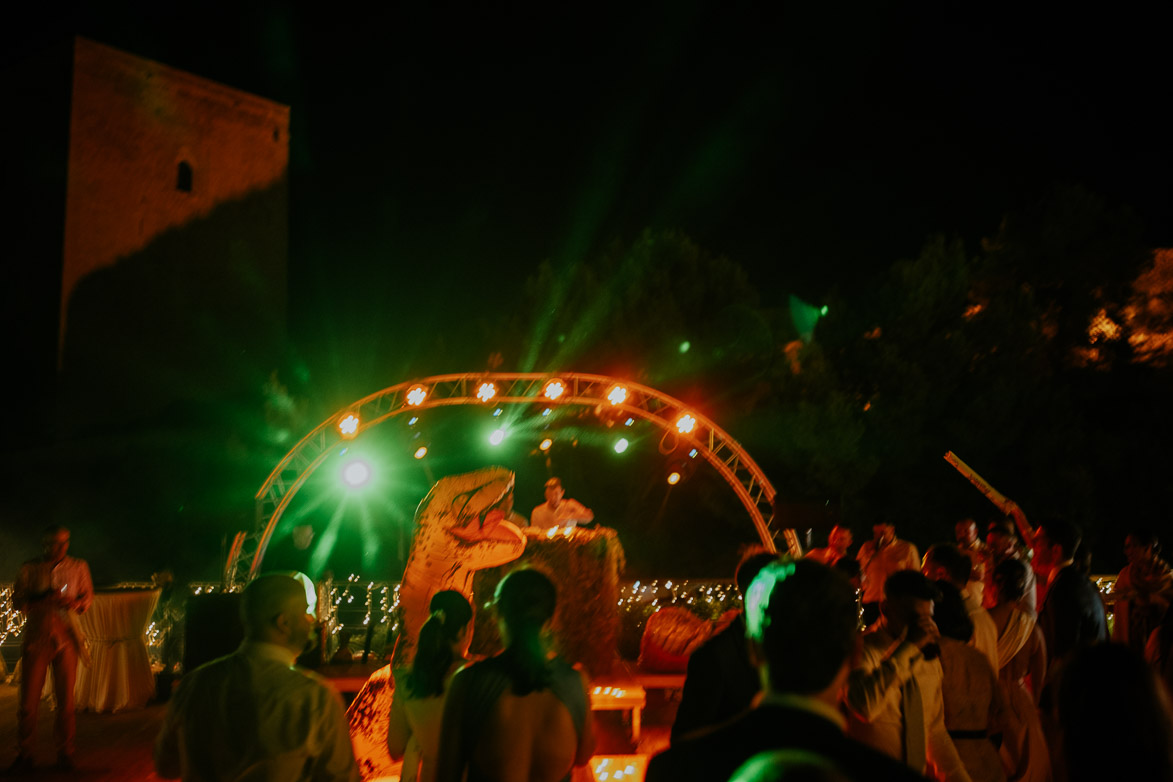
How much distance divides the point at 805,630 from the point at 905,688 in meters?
1.77

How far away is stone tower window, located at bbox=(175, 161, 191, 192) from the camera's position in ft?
69.7

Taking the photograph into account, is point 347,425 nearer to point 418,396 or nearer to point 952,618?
point 418,396

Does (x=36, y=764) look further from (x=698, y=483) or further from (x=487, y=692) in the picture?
(x=698, y=483)

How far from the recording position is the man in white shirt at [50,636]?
6.39m

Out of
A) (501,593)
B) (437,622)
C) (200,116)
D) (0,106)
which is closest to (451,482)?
(437,622)

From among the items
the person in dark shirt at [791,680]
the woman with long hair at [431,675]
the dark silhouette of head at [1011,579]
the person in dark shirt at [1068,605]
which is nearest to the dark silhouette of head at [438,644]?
the woman with long hair at [431,675]

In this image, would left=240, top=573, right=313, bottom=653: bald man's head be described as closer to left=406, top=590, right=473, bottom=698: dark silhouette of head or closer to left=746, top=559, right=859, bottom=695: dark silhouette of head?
left=406, top=590, right=473, bottom=698: dark silhouette of head

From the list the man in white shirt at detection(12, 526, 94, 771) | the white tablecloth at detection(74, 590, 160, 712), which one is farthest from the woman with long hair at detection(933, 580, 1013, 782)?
the white tablecloth at detection(74, 590, 160, 712)

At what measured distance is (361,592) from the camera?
54.0ft

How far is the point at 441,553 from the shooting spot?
4.94 metres

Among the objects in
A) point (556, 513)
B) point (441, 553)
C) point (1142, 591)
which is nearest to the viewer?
point (441, 553)

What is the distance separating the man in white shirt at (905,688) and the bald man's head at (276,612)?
1.90 metres

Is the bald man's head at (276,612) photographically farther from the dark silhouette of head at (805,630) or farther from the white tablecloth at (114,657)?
the white tablecloth at (114,657)

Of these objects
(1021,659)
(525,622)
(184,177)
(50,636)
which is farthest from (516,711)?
(184,177)
